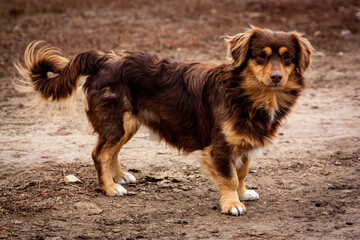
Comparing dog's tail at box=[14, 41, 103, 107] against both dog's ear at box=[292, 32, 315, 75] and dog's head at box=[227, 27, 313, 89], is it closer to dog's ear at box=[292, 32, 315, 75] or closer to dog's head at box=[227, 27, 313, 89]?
dog's head at box=[227, 27, 313, 89]

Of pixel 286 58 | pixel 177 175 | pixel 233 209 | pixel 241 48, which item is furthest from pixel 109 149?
pixel 286 58

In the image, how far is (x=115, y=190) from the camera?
541cm

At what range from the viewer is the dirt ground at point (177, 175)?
461 centimetres

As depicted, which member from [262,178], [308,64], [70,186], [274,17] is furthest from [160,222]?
[274,17]

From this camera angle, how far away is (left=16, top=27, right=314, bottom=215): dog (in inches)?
191

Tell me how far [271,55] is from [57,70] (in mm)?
2540

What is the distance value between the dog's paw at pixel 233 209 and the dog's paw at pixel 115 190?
119cm

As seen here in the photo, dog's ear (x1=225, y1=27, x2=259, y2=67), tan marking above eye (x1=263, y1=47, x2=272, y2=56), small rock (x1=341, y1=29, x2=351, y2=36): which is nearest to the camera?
tan marking above eye (x1=263, y1=47, x2=272, y2=56)

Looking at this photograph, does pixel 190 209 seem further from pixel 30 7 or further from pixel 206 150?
pixel 30 7

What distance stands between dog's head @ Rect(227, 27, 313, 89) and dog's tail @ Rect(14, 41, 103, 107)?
163cm

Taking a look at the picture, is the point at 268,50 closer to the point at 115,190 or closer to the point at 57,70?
the point at 115,190

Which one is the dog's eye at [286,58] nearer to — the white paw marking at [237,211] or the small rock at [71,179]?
the white paw marking at [237,211]

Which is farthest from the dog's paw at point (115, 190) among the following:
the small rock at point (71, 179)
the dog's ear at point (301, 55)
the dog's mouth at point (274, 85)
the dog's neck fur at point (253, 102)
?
the dog's ear at point (301, 55)

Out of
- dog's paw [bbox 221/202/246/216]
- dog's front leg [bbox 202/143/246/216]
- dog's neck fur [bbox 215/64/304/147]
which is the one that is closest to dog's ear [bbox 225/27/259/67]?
dog's neck fur [bbox 215/64/304/147]
